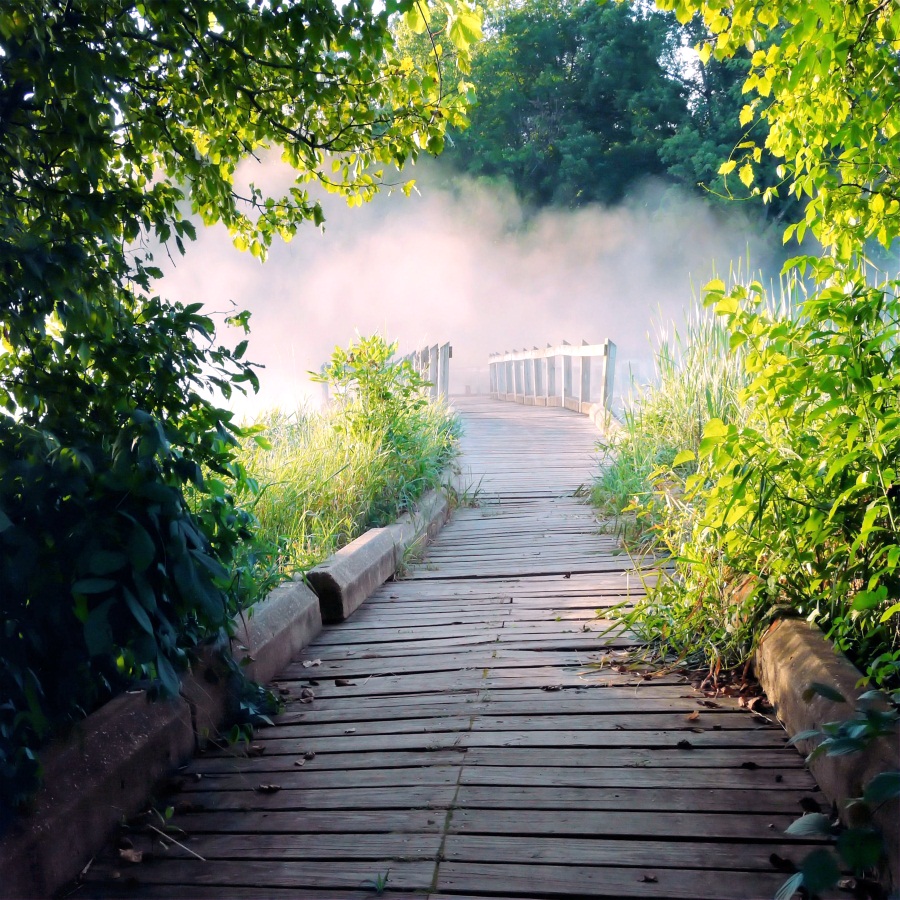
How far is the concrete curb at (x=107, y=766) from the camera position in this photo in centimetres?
177

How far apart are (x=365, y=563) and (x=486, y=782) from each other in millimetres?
2104

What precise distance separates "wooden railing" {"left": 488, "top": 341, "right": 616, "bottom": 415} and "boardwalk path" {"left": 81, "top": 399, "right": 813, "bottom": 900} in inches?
288

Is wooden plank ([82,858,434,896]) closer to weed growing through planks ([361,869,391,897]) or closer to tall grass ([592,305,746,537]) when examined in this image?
weed growing through planks ([361,869,391,897])

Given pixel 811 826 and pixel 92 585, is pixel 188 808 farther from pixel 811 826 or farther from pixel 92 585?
pixel 811 826

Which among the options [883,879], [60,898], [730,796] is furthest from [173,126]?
[883,879]

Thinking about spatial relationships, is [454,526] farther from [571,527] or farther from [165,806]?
[165,806]

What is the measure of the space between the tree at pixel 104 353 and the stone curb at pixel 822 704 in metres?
1.40

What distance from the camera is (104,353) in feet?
6.18

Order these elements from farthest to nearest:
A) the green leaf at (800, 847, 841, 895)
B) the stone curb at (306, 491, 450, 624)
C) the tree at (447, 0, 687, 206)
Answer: the tree at (447, 0, 687, 206) < the stone curb at (306, 491, 450, 624) < the green leaf at (800, 847, 841, 895)

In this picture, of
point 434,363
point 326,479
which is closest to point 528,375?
point 434,363

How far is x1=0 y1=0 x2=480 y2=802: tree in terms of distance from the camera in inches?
66.6

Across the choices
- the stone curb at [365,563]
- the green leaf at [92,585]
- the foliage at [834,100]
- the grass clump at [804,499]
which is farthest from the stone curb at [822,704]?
the stone curb at [365,563]

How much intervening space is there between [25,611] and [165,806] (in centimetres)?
76

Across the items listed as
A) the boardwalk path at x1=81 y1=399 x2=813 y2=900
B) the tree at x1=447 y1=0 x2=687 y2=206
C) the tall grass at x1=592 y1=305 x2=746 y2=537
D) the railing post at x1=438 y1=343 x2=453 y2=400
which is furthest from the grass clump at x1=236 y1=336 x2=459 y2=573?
the tree at x1=447 y1=0 x2=687 y2=206
